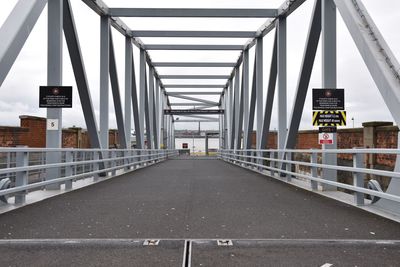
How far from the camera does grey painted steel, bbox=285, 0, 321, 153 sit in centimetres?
1009

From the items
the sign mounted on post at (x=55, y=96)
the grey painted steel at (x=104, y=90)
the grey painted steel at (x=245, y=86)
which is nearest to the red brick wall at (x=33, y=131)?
the grey painted steel at (x=104, y=90)

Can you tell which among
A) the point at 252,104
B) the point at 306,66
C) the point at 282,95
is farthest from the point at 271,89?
the point at 306,66

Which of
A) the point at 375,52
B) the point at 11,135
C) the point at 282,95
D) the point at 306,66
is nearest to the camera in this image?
the point at 375,52

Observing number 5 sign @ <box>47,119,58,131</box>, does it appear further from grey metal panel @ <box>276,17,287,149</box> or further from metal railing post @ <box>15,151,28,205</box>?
grey metal panel @ <box>276,17,287,149</box>

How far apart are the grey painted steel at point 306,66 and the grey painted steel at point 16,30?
635 cm

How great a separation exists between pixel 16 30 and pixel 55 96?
1.95 m

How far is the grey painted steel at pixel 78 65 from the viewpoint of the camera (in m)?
10.0

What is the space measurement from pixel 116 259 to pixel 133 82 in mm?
16339

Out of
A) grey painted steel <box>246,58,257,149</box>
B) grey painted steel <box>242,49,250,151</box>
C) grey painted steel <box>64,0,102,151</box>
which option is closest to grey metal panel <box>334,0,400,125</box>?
grey painted steel <box>64,0,102,151</box>

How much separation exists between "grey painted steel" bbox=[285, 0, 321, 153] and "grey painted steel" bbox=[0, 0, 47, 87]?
6.35 m

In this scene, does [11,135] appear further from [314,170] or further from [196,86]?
[196,86]

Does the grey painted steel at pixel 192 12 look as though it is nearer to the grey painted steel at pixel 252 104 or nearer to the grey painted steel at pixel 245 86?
the grey painted steel at pixel 252 104

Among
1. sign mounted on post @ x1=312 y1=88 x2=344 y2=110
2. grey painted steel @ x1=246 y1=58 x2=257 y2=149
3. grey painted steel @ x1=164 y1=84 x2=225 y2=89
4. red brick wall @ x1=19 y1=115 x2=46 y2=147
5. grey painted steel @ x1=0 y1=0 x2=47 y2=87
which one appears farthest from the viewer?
grey painted steel @ x1=164 y1=84 x2=225 y2=89

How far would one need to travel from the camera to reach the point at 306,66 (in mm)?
10484
